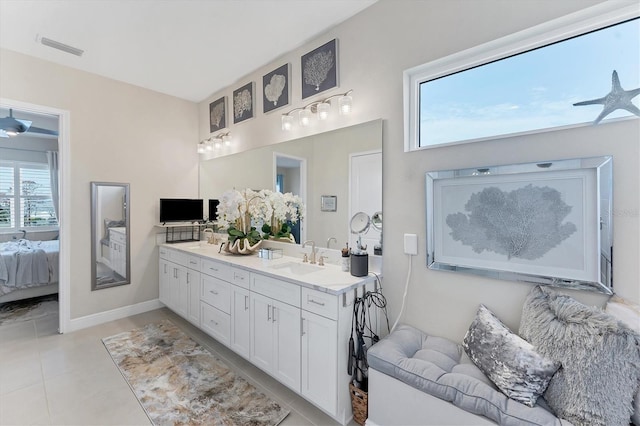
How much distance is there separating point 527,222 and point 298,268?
161cm

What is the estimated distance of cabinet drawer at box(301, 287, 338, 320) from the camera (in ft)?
5.63

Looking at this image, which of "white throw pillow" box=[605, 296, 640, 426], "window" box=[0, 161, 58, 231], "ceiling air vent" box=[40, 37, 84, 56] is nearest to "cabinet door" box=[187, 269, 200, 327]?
"ceiling air vent" box=[40, 37, 84, 56]

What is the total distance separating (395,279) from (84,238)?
3533mm

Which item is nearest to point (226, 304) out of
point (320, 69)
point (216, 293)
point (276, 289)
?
point (216, 293)

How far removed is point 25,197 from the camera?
5.34 meters

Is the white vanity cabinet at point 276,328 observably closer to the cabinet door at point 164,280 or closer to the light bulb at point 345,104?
the light bulb at point 345,104

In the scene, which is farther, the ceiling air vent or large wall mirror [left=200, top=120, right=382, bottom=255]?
the ceiling air vent

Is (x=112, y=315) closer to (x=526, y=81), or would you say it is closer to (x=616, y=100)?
(x=526, y=81)

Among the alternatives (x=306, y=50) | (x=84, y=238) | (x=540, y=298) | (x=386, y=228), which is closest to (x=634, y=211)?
(x=540, y=298)

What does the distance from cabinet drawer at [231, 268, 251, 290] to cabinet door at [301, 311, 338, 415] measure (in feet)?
2.21

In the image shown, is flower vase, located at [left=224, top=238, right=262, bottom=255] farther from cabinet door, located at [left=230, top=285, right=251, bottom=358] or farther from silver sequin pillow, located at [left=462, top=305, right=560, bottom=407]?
silver sequin pillow, located at [left=462, top=305, right=560, bottom=407]

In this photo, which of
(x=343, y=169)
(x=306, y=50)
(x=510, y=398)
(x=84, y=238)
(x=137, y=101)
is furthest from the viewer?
(x=137, y=101)

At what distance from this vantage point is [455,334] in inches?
69.3

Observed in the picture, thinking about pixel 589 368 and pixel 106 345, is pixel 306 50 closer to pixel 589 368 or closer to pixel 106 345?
pixel 589 368
